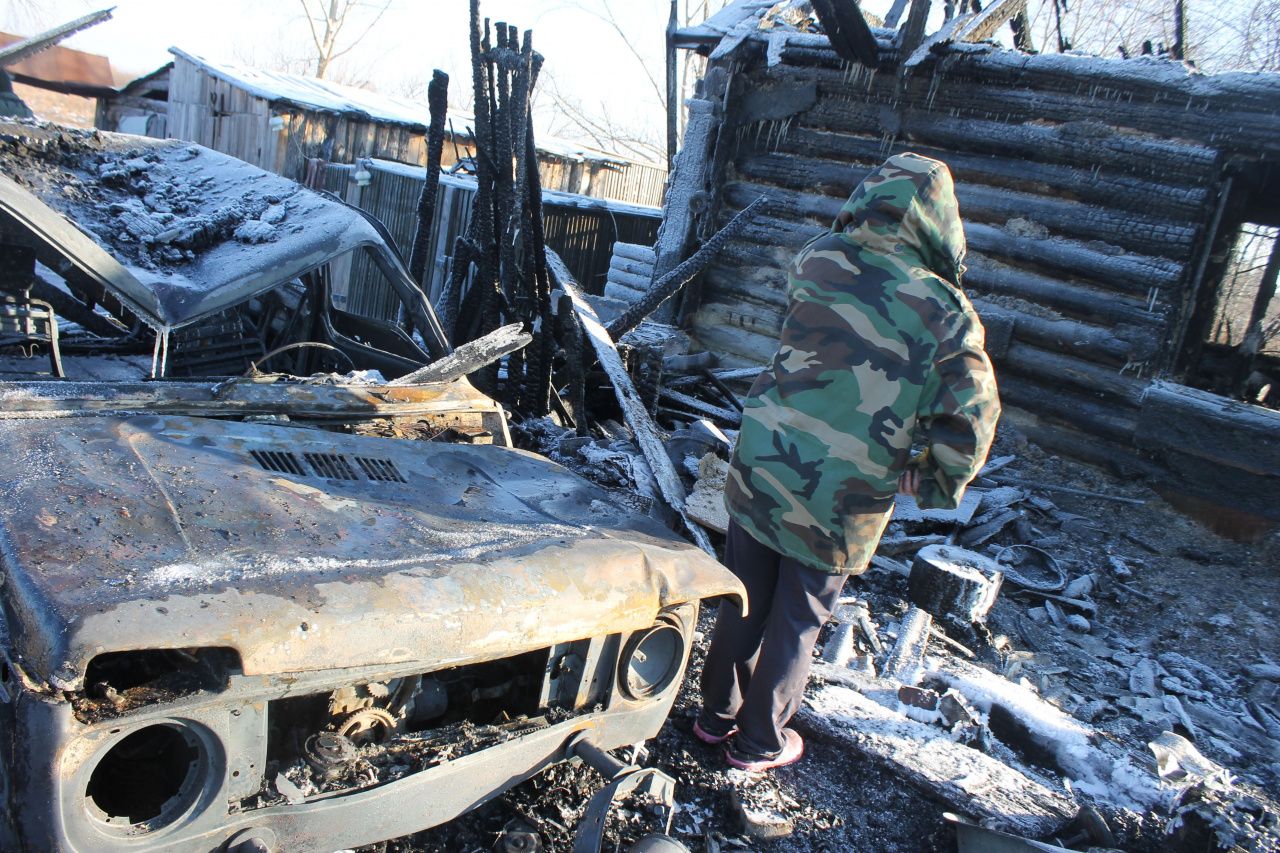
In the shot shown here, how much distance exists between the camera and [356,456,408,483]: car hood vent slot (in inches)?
107

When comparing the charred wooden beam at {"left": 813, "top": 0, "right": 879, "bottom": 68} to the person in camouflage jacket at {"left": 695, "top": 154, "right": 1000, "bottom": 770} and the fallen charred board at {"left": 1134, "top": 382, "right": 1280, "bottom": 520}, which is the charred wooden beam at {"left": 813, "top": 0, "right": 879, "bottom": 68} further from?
the person in camouflage jacket at {"left": 695, "top": 154, "right": 1000, "bottom": 770}

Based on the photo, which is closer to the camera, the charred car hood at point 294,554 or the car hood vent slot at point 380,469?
the charred car hood at point 294,554

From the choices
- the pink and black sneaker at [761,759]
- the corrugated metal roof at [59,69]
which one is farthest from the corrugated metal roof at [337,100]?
the pink and black sneaker at [761,759]

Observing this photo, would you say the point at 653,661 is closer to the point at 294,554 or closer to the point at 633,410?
the point at 294,554

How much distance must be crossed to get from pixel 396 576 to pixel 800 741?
194cm

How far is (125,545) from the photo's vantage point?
1894 millimetres

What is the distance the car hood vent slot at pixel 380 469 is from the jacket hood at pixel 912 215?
174 cm

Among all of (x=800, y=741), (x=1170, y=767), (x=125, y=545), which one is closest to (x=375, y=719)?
(x=125, y=545)

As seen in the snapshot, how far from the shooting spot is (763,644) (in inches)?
120

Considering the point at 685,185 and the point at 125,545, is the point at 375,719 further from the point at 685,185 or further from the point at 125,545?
the point at 685,185

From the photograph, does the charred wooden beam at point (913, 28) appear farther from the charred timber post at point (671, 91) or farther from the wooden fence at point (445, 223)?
the wooden fence at point (445, 223)

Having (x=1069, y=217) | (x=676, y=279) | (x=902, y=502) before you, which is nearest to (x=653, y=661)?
(x=902, y=502)

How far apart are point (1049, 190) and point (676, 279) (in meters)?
3.01

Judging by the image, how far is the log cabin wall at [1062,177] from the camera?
5852 mm
